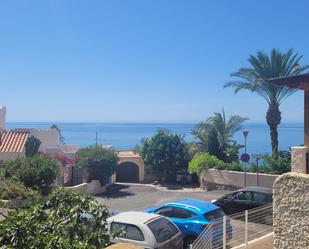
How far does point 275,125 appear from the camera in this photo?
28422mm

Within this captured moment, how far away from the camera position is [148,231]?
9750 millimetres

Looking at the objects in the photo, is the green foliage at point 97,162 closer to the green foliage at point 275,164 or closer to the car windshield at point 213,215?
the green foliage at point 275,164

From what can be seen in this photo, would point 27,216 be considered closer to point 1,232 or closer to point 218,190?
point 1,232

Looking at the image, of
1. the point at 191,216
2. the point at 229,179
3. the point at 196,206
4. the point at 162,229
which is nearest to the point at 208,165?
the point at 229,179

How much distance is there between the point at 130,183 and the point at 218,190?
7.91 metres

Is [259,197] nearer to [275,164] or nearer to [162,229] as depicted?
[162,229]

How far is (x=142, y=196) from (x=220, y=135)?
33.3ft

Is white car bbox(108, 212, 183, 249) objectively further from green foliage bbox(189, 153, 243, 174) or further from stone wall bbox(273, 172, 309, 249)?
green foliage bbox(189, 153, 243, 174)

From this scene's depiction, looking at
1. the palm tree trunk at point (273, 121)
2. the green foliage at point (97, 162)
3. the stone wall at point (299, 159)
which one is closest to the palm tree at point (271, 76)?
the palm tree trunk at point (273, 121)

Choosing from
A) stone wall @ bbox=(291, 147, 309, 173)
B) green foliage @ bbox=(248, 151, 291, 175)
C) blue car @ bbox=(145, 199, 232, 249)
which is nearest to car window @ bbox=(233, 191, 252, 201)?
blue car @ bbox=(145, 199, 232, 249)

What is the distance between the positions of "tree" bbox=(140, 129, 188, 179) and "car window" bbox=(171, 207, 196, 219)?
1710 cm

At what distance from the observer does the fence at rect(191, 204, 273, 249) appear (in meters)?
9.71

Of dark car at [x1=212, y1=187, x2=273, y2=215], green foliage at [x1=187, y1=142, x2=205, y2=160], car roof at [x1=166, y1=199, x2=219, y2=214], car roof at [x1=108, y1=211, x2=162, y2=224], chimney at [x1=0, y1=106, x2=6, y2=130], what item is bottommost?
dark car at [x1=212, y1=187, x2=273, y2=215]

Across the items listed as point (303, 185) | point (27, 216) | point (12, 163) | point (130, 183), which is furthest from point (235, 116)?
point (27, 216)
